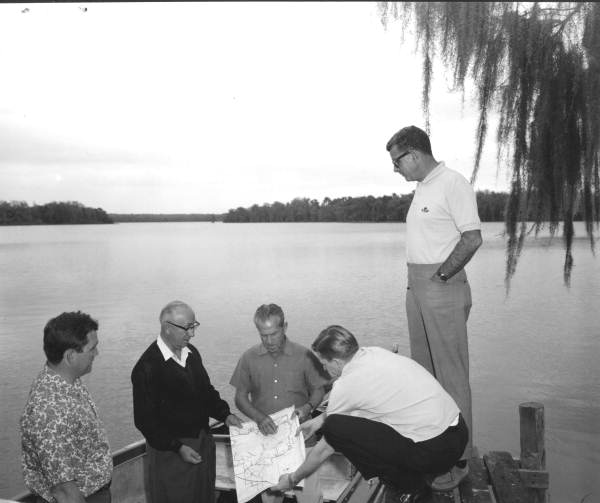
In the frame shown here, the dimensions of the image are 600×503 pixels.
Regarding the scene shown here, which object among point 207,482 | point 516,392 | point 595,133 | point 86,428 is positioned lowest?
point 516,392

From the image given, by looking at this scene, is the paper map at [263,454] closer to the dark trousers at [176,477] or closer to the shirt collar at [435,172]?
the dark trousers at [176,477]

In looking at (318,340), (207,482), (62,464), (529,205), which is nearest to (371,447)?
(318,340)

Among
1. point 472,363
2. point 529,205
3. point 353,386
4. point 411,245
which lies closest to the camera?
point 353,386

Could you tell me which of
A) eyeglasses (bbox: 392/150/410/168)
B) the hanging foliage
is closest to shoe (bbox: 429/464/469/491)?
eyeglasses (bbox: 392/150/410/168)

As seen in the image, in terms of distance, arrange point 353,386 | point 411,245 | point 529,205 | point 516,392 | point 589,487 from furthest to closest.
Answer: point 516,392 → point 589,487 → point 529,205 → point 411,245 → point 353,386

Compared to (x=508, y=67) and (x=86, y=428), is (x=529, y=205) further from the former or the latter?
(x=86, y=428)

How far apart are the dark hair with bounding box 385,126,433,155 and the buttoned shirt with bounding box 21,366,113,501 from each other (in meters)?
2.02

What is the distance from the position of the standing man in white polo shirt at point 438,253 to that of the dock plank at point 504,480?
28cm

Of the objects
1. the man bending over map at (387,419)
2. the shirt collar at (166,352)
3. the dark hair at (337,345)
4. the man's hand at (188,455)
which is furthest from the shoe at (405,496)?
the shirt collar at (166,352)

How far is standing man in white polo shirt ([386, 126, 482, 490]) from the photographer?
3295 mm

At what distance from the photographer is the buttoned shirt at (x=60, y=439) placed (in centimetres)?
239

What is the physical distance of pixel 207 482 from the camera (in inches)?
137

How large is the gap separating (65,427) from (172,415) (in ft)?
3.11

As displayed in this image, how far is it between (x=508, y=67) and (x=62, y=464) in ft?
13.1
